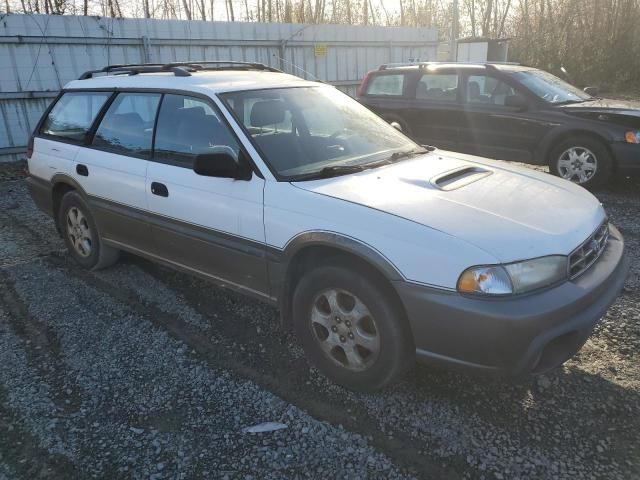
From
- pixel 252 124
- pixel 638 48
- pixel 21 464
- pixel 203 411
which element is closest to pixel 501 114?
pixel 252 124

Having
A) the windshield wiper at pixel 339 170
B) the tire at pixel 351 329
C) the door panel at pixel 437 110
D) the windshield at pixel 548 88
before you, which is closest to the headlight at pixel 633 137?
the windshield at pixel 548 88

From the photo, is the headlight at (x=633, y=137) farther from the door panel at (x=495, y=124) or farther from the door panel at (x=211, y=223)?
the door panel at (x=211, y=223)

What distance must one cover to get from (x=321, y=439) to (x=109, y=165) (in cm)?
279

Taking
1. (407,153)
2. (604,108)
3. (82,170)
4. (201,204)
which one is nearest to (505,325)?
(407,153)

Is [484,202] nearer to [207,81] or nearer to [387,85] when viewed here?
[207,81]

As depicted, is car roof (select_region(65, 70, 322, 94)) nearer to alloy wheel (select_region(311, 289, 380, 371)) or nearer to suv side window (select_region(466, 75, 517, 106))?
alloy wheel (select_region(311, 289, 380, 371))

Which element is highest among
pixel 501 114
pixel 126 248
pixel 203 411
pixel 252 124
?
pixel 252 124

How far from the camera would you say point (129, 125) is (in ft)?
13.5

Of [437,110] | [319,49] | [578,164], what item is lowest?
[578,164]

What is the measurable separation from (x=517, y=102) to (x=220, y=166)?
5513 millimetres

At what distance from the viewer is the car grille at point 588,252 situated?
2.60 metres

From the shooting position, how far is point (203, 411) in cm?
283

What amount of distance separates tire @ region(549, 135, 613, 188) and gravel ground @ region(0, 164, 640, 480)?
3.11 m

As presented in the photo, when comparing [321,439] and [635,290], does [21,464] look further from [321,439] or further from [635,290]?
[635,290]
